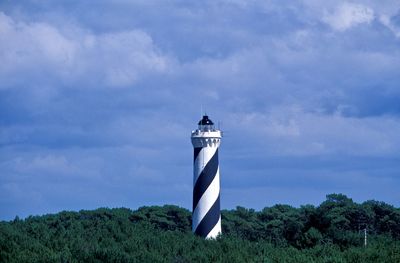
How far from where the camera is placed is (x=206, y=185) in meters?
41.7

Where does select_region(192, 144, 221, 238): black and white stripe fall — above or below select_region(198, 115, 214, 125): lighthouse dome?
below

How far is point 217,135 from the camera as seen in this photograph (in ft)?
140

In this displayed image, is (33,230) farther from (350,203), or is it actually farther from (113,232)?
(350,203)

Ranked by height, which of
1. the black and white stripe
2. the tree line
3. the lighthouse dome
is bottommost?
the tree line

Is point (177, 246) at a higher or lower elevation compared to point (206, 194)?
lower

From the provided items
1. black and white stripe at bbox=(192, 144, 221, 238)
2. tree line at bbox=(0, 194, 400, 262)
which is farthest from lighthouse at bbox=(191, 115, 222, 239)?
tree line at bbox=(0, 194, 400, 262)

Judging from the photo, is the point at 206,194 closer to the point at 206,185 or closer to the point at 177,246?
the point at 206,185

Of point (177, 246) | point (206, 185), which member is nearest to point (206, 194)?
point (206, 185)

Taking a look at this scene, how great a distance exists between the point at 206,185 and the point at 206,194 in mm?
456

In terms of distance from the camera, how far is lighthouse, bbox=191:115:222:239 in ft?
137

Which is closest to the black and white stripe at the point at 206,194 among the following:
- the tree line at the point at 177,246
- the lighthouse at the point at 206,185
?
the lighthouse at the point at 206,185

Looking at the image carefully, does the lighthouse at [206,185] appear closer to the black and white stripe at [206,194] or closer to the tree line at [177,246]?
the black and white stripe at [206,194]

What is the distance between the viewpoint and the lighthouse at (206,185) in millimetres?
41719

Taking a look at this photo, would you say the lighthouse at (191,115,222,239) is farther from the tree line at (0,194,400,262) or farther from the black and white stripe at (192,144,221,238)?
the tree line at (0,194,400,262)
